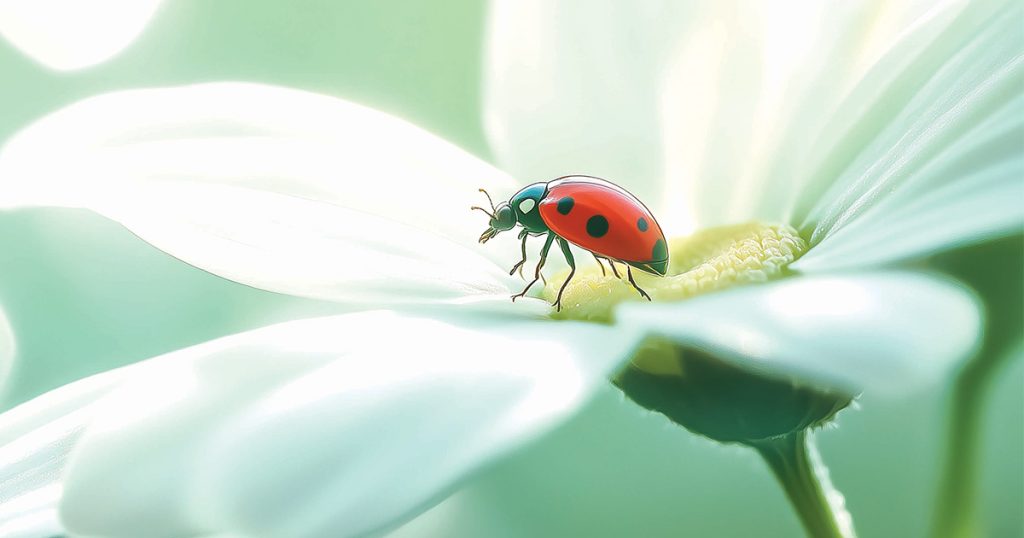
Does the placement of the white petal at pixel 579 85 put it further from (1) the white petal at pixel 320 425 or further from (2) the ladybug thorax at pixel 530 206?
(1) the white petal at pixel 320 425

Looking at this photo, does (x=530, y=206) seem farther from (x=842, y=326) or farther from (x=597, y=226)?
(x=842, y=326)

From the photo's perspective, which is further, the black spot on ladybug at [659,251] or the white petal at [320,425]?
the black spot on ladybug at [659,251]

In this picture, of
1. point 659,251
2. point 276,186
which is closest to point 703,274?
point 659,251

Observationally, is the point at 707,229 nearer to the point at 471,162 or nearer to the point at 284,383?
the point at 471,162

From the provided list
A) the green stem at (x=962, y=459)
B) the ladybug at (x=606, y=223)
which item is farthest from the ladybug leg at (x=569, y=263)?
the green stem at (x=962, y=459)

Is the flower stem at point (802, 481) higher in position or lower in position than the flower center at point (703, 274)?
lower
